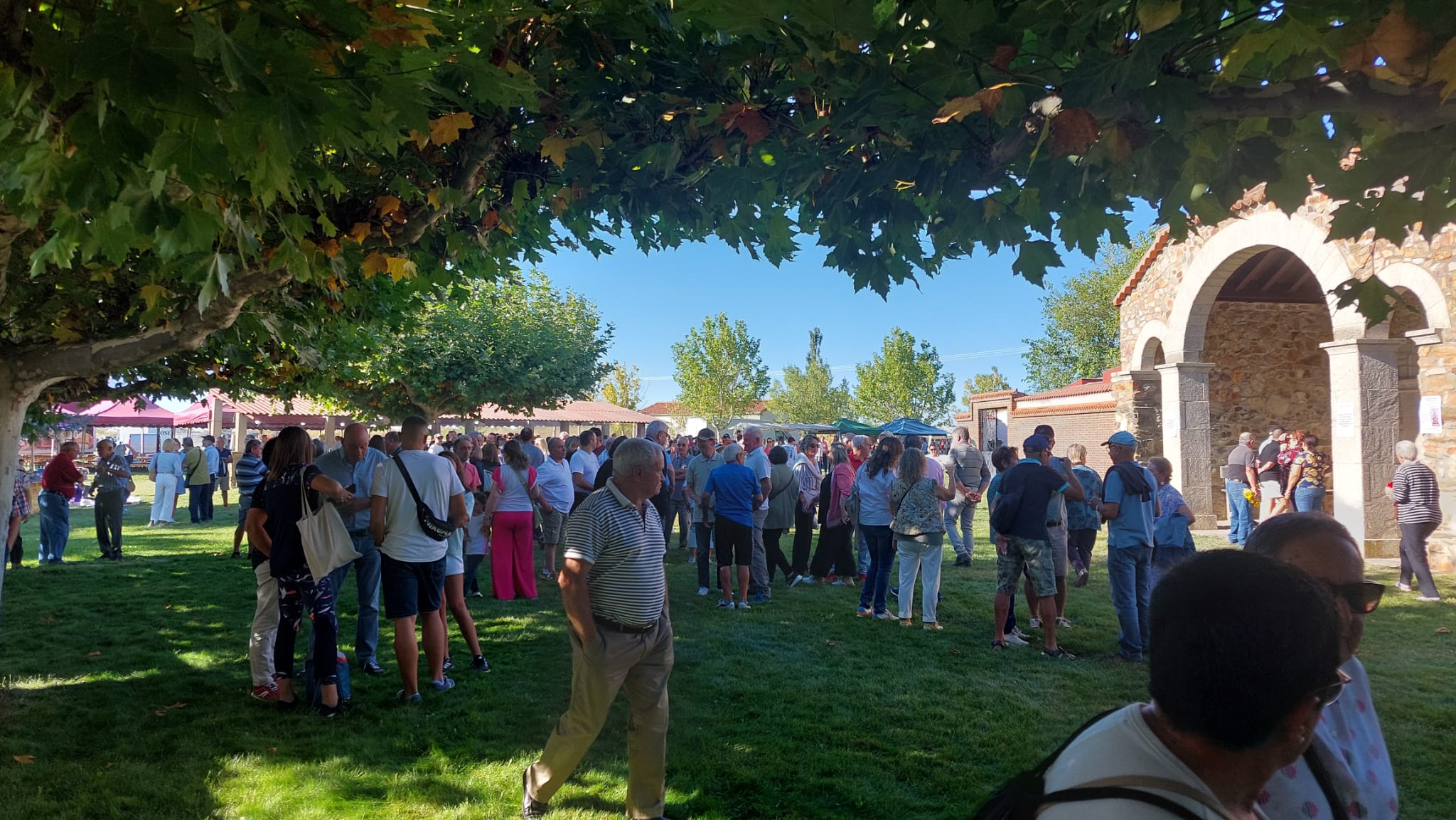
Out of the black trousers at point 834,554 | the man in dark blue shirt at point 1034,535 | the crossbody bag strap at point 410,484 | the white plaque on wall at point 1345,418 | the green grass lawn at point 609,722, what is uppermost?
the white plaque on wall at point 1345,418

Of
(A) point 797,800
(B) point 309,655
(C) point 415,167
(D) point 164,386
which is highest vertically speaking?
(C) point 415,167

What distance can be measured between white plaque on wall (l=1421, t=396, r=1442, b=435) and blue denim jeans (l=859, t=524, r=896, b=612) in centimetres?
715

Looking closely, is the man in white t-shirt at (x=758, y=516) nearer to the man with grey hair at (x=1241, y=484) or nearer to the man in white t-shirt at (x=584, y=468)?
the man in white t-shirt at (x=584, y=468)

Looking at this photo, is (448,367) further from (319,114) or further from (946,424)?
(946,424)

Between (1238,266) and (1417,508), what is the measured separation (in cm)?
642

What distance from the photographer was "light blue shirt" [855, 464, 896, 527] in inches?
321

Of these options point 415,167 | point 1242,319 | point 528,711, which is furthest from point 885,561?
point 1242,319

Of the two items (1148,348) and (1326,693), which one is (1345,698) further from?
(1148,348)

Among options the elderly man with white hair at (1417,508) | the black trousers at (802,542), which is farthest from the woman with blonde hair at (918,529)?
the elderly man with white hair at (1417,508)

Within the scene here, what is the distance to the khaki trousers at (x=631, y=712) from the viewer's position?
3678 millimetres

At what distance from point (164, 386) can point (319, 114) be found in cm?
854

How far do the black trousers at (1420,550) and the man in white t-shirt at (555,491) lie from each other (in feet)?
28.7

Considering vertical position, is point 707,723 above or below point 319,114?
below

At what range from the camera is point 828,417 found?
75875 mm
